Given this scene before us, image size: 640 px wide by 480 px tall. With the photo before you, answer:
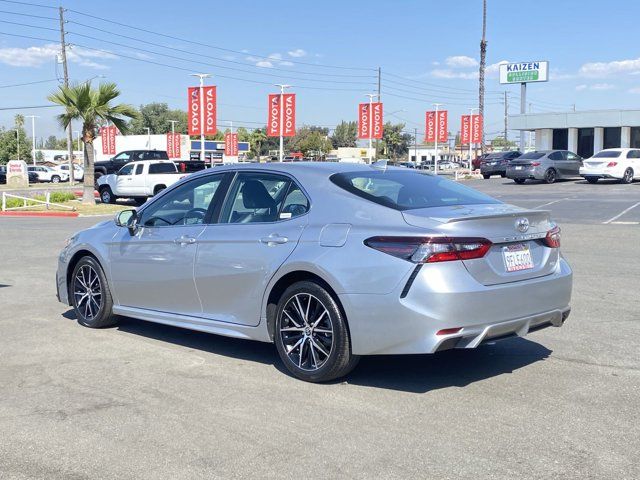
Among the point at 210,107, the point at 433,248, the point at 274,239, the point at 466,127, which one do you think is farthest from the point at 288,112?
the point at 433,248

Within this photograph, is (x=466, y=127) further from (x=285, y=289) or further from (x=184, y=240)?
(x=285, y=289)

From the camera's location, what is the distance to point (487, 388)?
530 centimetres

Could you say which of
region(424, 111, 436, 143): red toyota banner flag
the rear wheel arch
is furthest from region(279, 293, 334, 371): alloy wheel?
region(424, 111, 436, 143): red toyota banner flag

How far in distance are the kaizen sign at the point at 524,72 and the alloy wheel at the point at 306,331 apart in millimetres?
70439

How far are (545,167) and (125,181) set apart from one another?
19615 mm

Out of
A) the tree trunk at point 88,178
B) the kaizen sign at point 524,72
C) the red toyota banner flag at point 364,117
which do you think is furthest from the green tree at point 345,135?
the tree trunk at point 88,178

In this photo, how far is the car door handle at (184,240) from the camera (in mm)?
6235

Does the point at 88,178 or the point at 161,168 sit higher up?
the point at 161,168

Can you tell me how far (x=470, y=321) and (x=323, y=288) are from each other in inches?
41.6

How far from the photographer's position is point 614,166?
1353 inches

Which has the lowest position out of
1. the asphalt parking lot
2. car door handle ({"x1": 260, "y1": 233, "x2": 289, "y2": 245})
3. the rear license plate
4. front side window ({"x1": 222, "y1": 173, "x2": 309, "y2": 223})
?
the asphalt parking lot

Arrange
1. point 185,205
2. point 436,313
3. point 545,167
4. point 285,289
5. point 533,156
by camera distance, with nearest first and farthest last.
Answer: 1. point 436,313
2. point 285,289
3. point 185,205
4. point 545,167
5. point 533,156

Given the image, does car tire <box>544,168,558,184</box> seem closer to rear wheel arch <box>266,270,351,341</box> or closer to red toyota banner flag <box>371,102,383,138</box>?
red toyota banner flag <box>371,102,383,138</box>

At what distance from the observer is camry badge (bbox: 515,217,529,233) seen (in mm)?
5277
